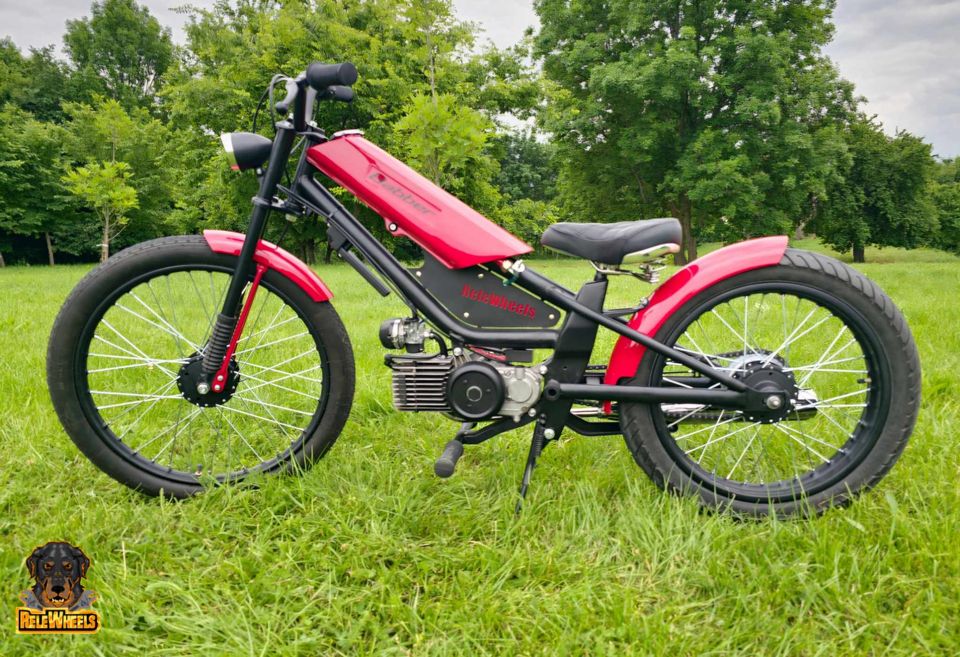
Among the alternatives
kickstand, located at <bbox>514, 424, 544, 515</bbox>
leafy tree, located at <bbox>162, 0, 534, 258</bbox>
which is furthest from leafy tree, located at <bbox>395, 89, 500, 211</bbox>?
kickstand, located at <bbox>514, 424, 544, 515</bbox>

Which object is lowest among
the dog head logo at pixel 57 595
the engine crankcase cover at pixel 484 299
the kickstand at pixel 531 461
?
the dog head logo at pixel 57 595

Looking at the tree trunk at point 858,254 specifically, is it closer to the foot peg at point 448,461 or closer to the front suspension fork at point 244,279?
the foot peg at point 448,461

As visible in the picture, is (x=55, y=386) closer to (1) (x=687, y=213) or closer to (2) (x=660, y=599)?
(2) (x=660, y=599)

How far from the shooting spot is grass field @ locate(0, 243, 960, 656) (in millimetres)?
1450

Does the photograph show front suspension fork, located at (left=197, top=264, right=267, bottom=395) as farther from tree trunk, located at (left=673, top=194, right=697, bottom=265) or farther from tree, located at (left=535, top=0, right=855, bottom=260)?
tree trunk, located at (left=673, top=194, right=697, bottom=265)

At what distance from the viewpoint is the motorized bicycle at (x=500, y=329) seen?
1920 mm

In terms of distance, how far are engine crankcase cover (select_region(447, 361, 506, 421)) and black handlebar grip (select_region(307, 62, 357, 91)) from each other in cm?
110

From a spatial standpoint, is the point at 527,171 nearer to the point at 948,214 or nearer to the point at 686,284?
the point at 948,214

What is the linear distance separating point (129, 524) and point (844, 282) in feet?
8.59

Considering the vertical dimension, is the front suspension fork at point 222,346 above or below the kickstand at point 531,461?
above

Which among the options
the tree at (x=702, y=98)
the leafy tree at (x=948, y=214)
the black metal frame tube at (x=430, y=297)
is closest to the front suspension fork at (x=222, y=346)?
the black metal frame tube at (x=430, y=297)

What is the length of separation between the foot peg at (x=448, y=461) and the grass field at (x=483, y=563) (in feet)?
0.60

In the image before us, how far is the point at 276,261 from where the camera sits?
2150 millimetres

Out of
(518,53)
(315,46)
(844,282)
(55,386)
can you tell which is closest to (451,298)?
(844,282)
